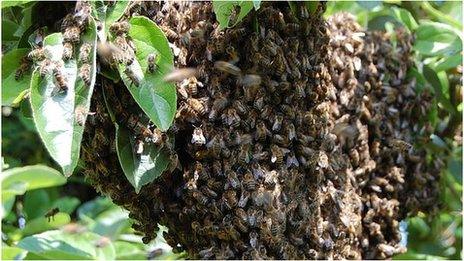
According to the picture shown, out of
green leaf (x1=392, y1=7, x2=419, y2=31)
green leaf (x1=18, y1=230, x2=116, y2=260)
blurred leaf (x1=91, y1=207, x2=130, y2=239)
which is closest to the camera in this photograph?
green leaf (x1=18, y1=230, x2=116, y2=260)

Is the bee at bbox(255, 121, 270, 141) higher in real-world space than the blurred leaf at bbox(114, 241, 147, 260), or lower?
higher

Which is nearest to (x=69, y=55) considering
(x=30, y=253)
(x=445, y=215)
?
(x=30, y=253)

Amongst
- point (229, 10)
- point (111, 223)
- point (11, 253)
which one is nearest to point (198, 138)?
point (229, 10)

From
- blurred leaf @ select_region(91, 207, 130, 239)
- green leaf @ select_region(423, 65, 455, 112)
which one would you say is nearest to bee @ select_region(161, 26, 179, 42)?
green leaf @ select_region(423, 65, 455, 112)

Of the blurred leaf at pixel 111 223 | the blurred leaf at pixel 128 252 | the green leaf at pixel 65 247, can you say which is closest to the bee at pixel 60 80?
the green leaf at pixel 65 247

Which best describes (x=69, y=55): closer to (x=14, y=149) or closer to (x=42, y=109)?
(x=42, y=109)

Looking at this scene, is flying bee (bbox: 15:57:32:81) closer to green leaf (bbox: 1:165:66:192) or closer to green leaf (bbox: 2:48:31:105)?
green leaf (bbox: 2:48:31:105)

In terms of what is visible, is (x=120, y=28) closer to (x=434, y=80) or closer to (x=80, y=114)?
(x=80, y=114)
